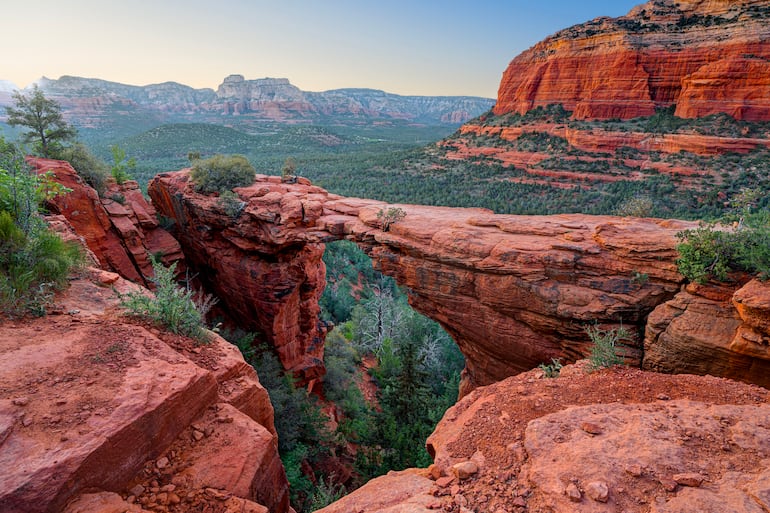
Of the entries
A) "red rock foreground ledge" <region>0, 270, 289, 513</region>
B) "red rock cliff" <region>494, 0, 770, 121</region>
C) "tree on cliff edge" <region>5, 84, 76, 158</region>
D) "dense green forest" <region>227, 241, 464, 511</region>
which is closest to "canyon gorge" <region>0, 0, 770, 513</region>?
"red rock foreground ledge" <region>0, 270, 289, 513</region>

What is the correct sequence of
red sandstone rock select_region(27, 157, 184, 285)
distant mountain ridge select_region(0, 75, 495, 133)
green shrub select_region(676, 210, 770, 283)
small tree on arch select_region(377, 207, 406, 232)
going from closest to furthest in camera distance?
green shrub select_region(676, 210, 770, 283)
small tree on arch select_region(377, 207, 406, 232)
red sandstone rock select_region(27, 157, 184, 285)
distant mountain ridge select_region(0, 75, 495, 133)

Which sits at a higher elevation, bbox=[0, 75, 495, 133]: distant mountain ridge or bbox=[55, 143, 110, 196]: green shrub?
bbox=[0, 75, 495, 133]: distant mountain ridge

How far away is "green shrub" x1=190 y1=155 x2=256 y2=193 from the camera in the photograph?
1345 cm

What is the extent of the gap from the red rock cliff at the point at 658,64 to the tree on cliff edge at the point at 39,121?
48283mm

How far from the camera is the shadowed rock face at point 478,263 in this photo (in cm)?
711

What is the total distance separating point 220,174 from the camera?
13.5 metres

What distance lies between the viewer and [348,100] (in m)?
190

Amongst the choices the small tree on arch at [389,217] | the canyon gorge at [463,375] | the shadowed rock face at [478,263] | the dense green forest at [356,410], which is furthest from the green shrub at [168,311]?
→ the small tree on arch at [389,217]

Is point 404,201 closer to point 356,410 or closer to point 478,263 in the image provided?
point 356,410

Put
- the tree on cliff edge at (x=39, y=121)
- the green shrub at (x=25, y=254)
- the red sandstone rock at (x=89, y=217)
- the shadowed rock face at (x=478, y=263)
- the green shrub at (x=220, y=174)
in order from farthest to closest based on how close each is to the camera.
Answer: the green shrub at (x=220, y=174), the tree on cliff edge at (x=39, y=121), the red sandstone rock at (x=89, y=217), the shadowed rock face at (x=478, y=263), the green shrub at (x=25, y=254)

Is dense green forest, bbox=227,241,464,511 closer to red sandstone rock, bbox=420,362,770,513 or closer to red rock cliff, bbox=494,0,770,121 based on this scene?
red sandstone rock, bbox=420,362,770,513

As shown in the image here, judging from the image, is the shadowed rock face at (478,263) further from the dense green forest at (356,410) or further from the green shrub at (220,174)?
the dense green forest at (356,410)

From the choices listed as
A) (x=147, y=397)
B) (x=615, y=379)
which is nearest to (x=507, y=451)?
(x=615, y=379)

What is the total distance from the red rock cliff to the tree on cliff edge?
158 ft
